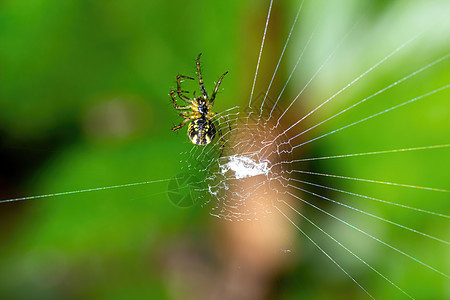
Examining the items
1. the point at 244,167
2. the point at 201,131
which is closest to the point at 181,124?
the point at 201,131

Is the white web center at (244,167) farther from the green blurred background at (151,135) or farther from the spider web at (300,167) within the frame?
the green blurred background at (151,135)

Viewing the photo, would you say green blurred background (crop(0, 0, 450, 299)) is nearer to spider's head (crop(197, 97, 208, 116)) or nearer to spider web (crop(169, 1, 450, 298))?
spider web (crop(169, 1, 450, 298))

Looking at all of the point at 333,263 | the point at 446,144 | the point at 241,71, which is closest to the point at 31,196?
the point at 241,71

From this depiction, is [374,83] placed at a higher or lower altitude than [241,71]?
lower

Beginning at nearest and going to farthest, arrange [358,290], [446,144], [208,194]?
1. [446,144]
2. [358,290]
3. [208,194]

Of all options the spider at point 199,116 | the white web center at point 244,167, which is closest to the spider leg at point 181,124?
the spider at point 199,116

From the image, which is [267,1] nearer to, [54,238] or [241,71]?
[241,71]

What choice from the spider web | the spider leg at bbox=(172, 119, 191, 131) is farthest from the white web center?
the spider leg at bbox=(172, 119, 191, 131)
